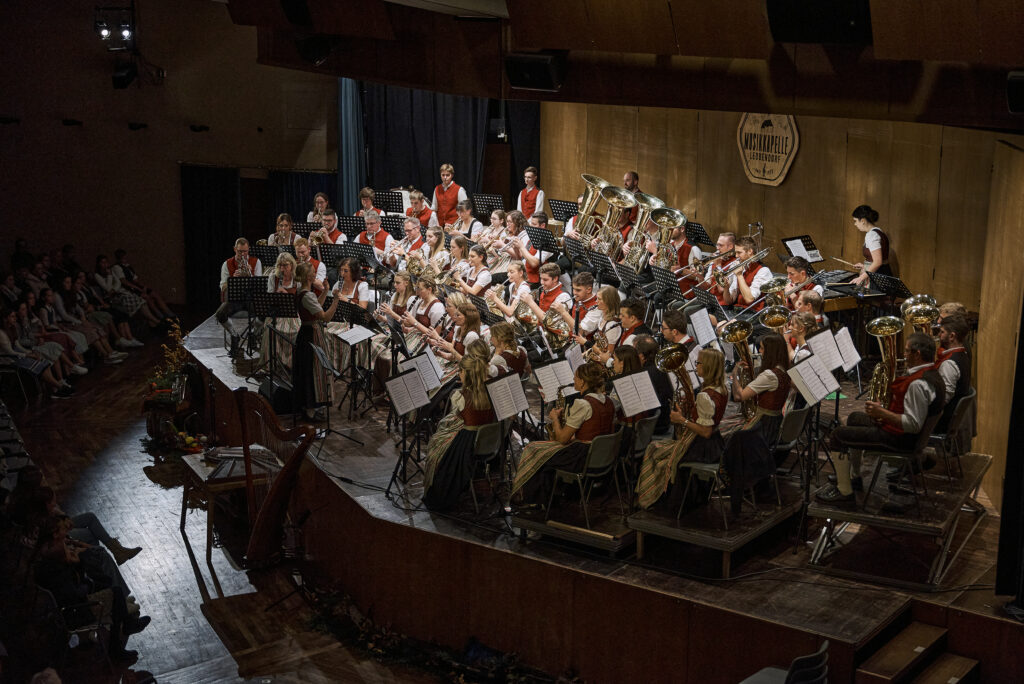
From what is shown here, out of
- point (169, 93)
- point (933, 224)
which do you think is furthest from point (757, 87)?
point (169, 93)

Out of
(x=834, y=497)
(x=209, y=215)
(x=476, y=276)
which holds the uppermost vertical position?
(x=209, y=215)

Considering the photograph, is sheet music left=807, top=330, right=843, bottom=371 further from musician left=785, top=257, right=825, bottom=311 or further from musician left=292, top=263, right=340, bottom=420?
musician left=292, top=263, right=340, bottom=420

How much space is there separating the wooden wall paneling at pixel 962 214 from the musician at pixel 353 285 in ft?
17.0

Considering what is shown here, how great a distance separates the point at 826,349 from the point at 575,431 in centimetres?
165

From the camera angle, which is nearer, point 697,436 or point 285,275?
point 697,436

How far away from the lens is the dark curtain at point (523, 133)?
50.8 feet

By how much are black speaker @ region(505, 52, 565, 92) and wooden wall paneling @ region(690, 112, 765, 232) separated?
4190 mm

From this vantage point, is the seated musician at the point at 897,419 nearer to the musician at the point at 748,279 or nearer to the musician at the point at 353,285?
the musician at the point at 748,279

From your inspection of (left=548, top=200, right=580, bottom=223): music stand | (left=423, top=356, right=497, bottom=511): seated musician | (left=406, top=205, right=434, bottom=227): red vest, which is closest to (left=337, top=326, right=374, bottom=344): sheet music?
(left=423, top=356, right=497, bottom=511): seated musician

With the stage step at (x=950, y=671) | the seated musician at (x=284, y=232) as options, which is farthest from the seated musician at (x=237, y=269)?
the stage step at (x=950, y=671)

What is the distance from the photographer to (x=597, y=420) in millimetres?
6633

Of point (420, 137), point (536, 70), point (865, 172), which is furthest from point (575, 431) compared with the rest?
point (420, 137)

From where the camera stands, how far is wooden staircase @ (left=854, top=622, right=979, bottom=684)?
548 centimetres

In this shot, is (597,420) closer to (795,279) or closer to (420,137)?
(795,279)
